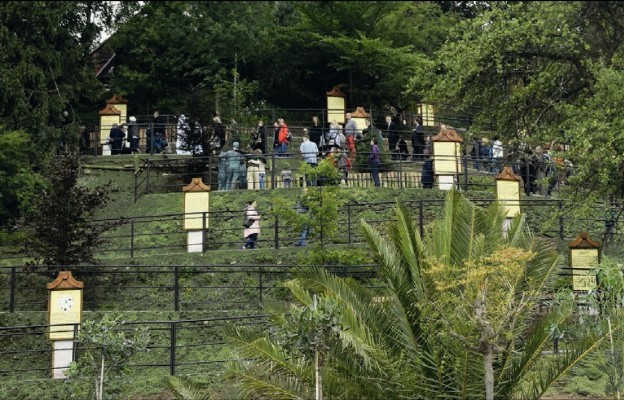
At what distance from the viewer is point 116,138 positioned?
107ft

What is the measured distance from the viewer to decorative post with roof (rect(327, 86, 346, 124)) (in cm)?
3622

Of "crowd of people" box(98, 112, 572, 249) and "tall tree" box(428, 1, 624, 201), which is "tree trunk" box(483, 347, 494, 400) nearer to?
"tall tree" box(428, 1, 624, 201)

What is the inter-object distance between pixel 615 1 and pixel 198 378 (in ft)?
41.0

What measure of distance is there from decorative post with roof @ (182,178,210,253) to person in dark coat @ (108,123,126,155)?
8.21m

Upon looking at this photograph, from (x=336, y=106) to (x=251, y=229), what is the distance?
42.2 feet

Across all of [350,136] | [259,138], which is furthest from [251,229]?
[350,136]

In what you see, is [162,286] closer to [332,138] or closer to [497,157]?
[497,157]

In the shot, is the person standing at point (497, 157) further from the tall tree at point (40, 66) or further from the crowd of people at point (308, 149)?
the tall tree at point (40, 66)

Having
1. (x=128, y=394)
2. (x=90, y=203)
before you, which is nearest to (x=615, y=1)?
(x=90, y=203)

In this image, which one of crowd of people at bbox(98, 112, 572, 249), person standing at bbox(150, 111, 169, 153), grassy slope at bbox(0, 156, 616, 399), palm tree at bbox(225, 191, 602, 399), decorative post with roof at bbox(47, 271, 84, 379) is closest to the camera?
palm tree at bbox(225, 191, 602, 399)

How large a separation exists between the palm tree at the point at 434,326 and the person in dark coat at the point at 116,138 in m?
18.7

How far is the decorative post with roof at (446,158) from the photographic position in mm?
28000

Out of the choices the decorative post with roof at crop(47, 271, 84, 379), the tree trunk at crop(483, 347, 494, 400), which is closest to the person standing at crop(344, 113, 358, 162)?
the decorative post with roof at crop(47, 271, 84, 379)

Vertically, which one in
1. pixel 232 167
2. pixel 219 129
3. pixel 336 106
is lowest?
pixel 232 167
